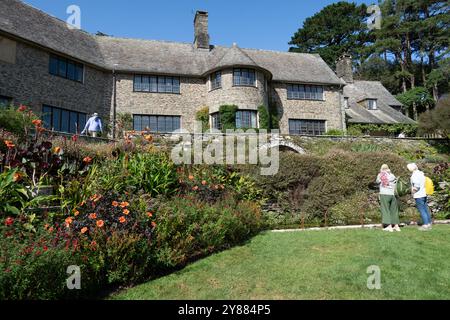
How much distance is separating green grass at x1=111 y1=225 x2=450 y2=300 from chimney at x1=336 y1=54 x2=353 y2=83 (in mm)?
29731

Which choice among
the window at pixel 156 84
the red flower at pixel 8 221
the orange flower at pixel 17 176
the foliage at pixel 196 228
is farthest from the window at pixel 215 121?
the red flower at pixel 8 221

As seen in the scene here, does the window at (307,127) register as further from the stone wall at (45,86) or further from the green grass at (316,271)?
the green grass at (316,271)

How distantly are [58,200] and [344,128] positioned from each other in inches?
901

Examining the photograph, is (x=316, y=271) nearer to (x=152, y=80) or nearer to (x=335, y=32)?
(x=152, y=80)

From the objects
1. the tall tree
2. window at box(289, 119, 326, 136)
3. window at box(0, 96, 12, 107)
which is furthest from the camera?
the tall tree

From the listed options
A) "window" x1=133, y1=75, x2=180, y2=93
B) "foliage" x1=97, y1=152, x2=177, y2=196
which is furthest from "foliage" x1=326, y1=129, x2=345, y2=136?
"foliage" x1=97, y1=152, x2=177, y2=196

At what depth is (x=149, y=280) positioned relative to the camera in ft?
17.3

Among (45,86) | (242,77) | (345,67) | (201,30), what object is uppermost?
(345,67)

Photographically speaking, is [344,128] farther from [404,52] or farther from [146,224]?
[404,52]

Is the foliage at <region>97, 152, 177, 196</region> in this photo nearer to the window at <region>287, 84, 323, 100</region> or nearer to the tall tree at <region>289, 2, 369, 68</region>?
the window at <region>287, 84, 323, 100</region>

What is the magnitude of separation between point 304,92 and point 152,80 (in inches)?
456

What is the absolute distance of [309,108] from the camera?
977 inches

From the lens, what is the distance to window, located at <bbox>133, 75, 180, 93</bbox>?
22000 mm

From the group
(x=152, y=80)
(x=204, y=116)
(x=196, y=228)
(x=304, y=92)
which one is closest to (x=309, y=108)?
(x=304, y=92)
